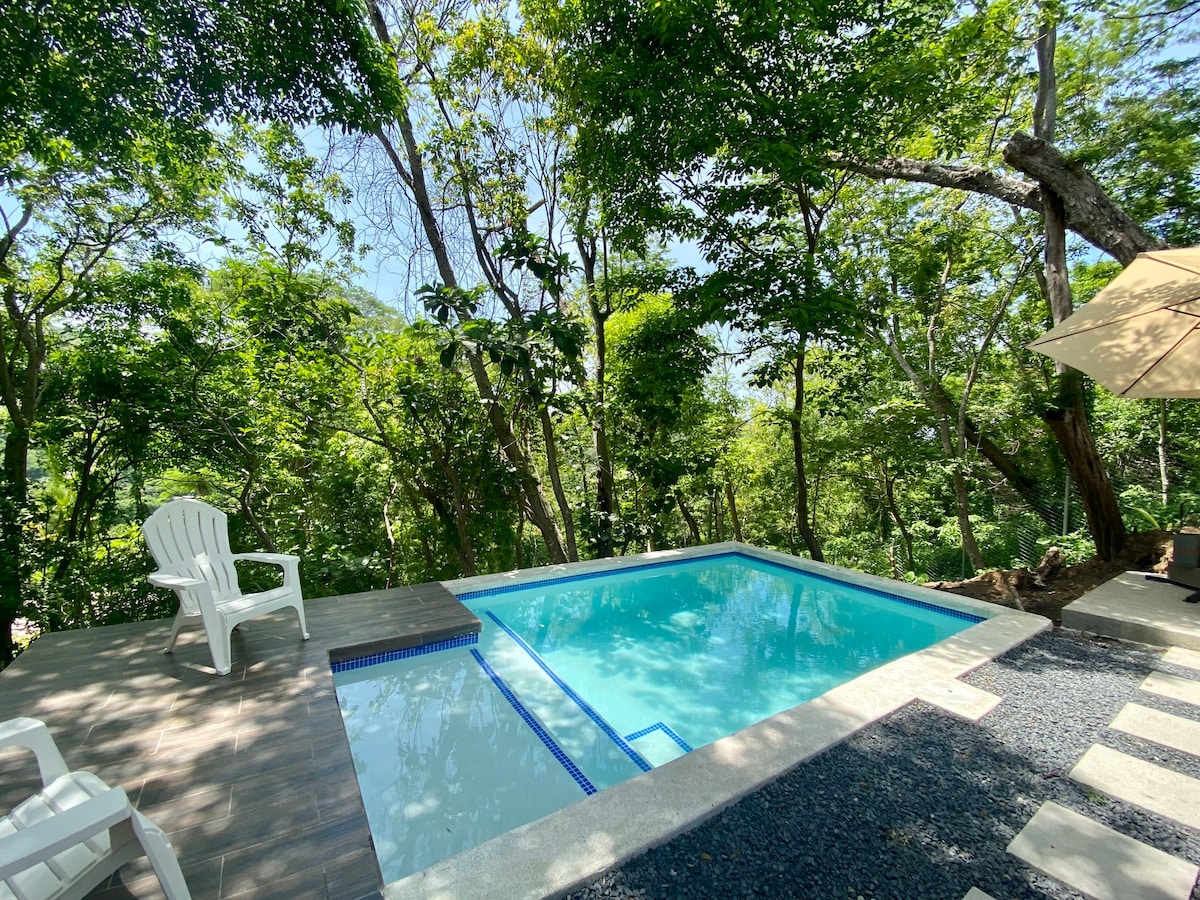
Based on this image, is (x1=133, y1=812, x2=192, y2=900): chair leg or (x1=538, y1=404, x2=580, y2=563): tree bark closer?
(x1=133, y1=812, x2=192, y2=900): chair leg

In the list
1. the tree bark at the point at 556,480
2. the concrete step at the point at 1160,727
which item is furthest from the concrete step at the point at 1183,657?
the tree bark at the point at 556,480

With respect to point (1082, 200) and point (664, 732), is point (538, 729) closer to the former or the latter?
point (664, 732)

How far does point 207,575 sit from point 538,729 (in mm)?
2206

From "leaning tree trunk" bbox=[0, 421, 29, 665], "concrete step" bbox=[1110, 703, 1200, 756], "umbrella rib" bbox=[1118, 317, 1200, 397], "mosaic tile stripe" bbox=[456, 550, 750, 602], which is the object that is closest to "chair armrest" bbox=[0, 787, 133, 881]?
"mosaic tile stripe" bbox=[456, 550, 750, 602]

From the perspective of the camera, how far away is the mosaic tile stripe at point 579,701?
2.58 metres

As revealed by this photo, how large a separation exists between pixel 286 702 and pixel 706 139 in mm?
5028

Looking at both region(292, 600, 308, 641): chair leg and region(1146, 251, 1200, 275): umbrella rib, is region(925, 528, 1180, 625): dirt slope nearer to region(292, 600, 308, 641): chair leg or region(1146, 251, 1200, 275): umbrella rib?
region(1146, 251, 1200, 275): umbrella rib

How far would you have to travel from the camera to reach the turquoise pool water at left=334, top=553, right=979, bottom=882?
223cm

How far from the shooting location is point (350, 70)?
358cm

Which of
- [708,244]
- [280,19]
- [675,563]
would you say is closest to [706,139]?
[708,244]

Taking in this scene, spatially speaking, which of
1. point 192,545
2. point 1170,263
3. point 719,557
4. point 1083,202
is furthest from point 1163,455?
point 192,545

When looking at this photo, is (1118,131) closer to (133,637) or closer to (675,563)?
(675,563)

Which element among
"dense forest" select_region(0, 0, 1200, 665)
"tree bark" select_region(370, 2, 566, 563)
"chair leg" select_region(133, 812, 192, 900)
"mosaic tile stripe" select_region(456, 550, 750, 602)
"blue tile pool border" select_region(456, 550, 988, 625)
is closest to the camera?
"chair leg" select_region(133, 812, 192, 900)

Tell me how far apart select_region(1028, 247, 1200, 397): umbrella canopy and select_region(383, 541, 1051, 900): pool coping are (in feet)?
5.70
